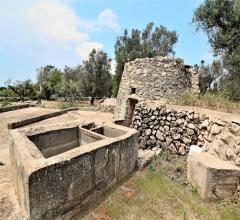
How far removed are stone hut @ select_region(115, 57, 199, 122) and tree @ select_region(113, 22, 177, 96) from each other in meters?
13.8

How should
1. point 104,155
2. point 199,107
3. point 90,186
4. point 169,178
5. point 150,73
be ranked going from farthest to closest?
1. point 150,73
2. point 199,107
3. point 169,178
4. point 104,155
5. point 90,186

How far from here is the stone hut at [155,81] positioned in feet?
32.8

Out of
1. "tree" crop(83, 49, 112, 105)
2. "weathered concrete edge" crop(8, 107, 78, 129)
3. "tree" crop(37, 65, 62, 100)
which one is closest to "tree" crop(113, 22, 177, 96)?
"tree" crop(83, 49, 112, 105)

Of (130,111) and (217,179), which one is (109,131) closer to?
(217,179)

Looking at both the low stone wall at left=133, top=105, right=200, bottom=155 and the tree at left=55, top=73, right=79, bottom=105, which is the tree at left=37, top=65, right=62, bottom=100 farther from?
the low stone wall at left=133, top=105, right=200, bottom=155

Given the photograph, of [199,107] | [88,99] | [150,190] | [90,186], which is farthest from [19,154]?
[88,99]

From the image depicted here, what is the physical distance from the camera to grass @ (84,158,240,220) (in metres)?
3.98

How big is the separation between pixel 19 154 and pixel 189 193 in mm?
3252

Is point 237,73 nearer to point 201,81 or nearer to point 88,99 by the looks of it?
point 201,81

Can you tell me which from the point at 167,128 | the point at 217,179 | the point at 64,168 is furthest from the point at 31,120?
the point at 217,179

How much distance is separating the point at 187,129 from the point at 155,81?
376cm

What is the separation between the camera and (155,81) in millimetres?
10039

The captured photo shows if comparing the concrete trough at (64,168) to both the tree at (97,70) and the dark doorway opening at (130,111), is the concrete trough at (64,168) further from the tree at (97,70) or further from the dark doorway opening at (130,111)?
the tree at (97,70)

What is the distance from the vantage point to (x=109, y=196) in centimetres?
424
